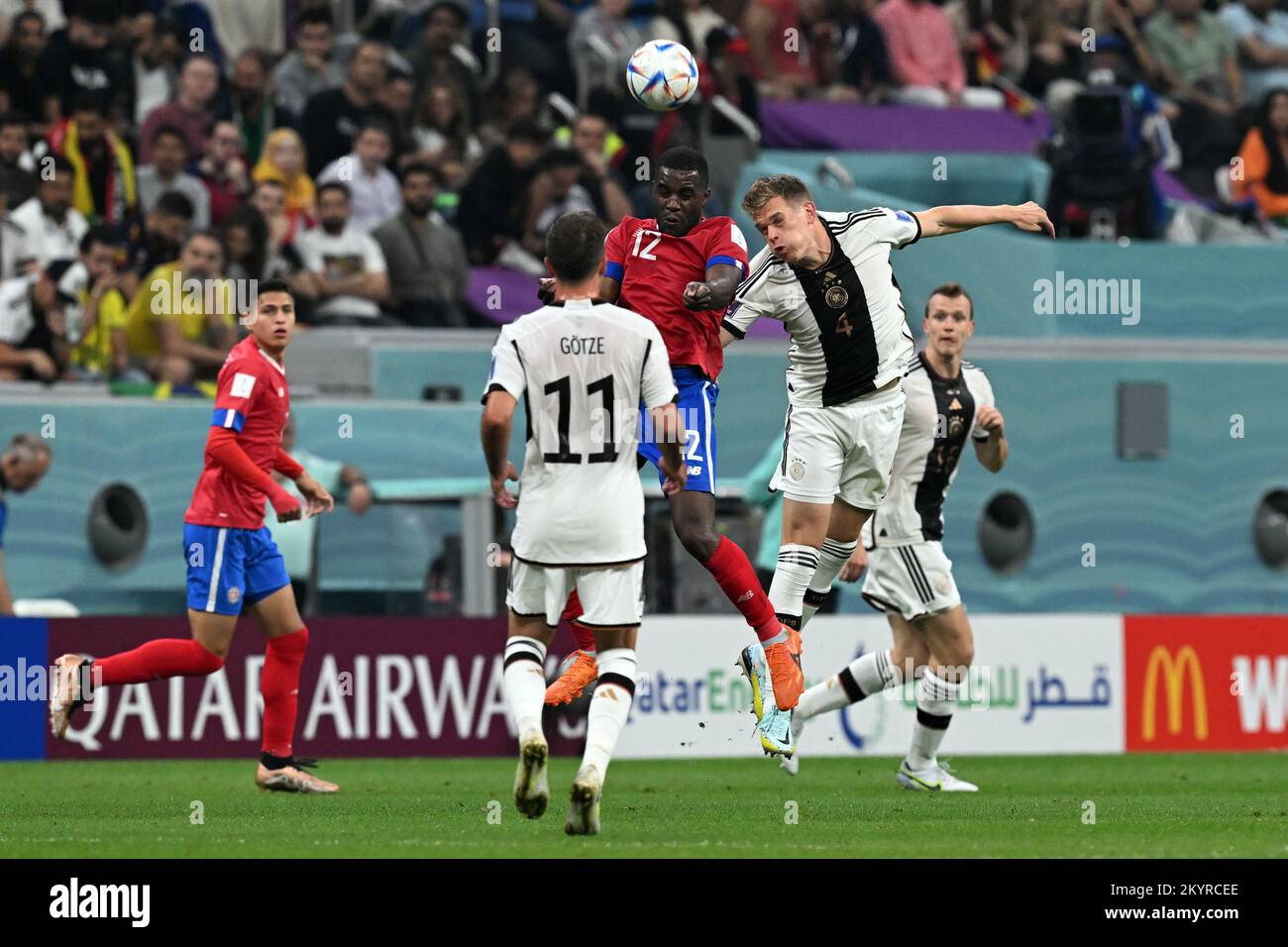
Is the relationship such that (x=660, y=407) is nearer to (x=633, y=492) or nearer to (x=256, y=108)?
(x=633, y=492)

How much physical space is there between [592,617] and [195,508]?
3.38m

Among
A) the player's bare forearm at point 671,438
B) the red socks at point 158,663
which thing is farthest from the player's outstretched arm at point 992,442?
the red socks at point 158,663

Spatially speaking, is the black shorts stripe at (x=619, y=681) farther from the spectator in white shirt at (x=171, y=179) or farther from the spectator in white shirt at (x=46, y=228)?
the spectator in white shirt at (x=171, y=179)

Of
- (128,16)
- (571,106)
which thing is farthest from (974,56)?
(128,16)

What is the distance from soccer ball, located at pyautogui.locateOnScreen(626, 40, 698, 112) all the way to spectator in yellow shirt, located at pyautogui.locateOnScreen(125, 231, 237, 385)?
6998mm

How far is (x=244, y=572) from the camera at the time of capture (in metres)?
11.1

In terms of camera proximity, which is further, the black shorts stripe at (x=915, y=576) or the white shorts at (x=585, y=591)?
the black shorts stripe at (x=915, y=576)

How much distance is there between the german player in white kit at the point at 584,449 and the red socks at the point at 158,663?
3143 mm

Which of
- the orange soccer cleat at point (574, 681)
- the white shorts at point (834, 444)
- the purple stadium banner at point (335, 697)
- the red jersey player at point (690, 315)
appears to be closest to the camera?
the red jersey player at point (690, 315)

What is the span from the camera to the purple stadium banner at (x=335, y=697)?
1521cm

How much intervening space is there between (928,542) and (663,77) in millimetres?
2947

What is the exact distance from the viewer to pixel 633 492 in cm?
857

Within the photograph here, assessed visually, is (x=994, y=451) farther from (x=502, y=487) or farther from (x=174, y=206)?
(x=174, y=206)

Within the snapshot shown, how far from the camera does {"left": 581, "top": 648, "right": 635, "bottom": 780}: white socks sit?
831 cm
